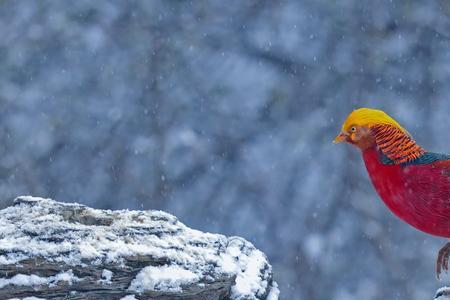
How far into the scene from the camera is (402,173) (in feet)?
7.09

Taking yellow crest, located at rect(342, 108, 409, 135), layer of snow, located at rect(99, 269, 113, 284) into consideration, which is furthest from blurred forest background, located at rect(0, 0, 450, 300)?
layer of snow, located at rect(99, 269, 113, 284)

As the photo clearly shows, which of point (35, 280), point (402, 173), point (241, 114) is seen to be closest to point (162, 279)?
point (35, 280)

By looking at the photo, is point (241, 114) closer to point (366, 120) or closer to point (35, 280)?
point (366, 120)

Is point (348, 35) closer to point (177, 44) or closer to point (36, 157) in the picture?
point (177, 44)

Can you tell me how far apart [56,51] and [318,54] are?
1.65m

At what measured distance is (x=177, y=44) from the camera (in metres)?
5.19

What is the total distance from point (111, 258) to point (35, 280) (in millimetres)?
192

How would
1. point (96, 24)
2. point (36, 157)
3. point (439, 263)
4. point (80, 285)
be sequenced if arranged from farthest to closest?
1. point (96, 24)
2. point (36, 157)
3. point (439, 263)
4. point (80, 285)

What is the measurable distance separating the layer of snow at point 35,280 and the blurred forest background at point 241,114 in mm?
2730

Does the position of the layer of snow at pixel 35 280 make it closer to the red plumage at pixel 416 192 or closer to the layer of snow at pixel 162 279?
the layer of snow at pixel 162 279

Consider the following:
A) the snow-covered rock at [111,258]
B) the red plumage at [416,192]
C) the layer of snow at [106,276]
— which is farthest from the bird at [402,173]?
the layer of snow at [106,276]

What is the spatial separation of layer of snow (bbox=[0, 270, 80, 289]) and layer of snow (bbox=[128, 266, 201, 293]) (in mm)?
157

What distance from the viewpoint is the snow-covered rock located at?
196 cm

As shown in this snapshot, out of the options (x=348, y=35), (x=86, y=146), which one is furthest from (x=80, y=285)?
(x=348, y=35)
